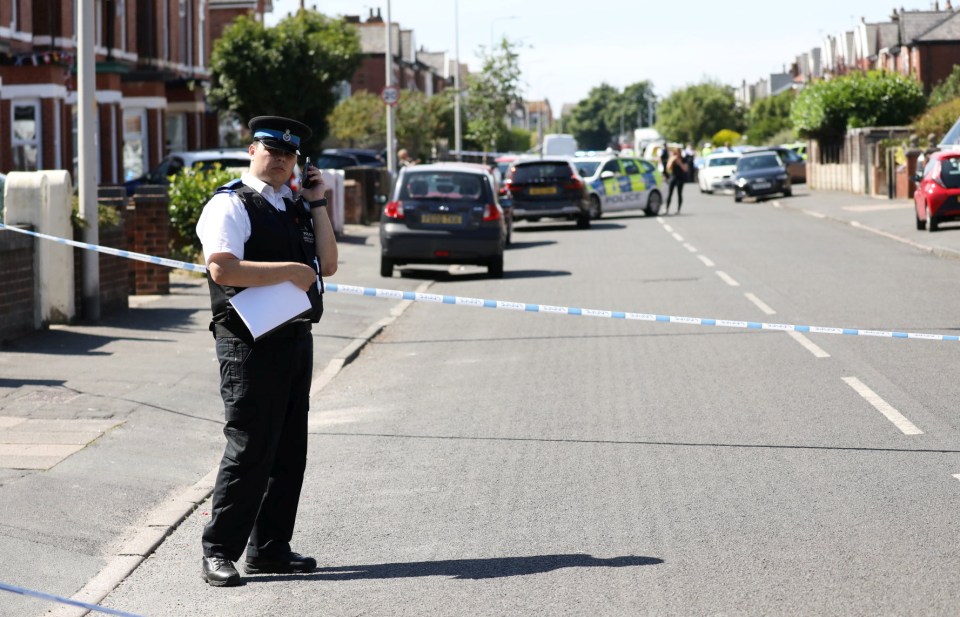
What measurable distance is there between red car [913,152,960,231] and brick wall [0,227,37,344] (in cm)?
1874

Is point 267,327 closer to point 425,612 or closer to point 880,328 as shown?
point 425,612

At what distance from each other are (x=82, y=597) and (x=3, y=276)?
24.1 feet

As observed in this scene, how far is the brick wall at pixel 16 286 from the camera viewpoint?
1243 centimetres

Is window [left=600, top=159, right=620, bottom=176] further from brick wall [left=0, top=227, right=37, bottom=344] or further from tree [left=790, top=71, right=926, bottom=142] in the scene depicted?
brick wall [left=0, top=227, right=37, bottom=344]

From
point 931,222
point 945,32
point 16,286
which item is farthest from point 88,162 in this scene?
point 945,32

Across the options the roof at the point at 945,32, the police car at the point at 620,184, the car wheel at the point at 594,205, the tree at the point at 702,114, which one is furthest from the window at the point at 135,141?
the tree at the point at 702,114

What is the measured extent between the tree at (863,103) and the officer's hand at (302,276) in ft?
158

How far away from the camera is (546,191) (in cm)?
3488

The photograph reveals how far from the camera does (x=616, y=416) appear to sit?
952 centimetres

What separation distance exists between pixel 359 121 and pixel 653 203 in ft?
82.7

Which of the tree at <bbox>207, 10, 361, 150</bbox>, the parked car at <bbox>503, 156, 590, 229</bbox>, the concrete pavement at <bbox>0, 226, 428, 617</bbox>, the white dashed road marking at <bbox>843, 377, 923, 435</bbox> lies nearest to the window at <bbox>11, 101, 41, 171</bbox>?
the parked car at <bbox>503, 156, 590, 229</bbox>

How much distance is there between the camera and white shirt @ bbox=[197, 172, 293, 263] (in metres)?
5.70

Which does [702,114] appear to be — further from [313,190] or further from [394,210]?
[313,190]

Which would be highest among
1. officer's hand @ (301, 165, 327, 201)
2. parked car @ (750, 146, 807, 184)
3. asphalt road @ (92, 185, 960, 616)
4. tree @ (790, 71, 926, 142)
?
tree @ (790, 71, 926, 142)
